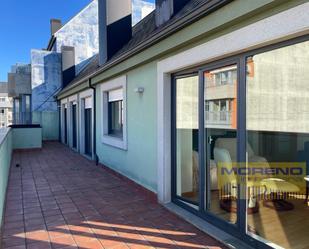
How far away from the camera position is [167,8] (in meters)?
5.34

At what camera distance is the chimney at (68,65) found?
16.8 m

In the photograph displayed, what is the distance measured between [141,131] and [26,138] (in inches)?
384

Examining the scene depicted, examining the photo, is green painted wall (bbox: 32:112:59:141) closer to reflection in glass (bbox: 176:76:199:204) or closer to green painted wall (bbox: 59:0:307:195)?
green painted wall (bbox: 59:0:307:195)

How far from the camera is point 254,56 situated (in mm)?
3266

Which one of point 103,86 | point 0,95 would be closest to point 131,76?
point 103,86

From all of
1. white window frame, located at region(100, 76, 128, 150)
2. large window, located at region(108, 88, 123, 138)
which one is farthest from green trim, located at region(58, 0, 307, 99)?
large window, located at region(108, 88, 123, 138)

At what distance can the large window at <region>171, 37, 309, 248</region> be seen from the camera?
132 inches

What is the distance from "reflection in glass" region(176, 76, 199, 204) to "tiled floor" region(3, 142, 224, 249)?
55cm

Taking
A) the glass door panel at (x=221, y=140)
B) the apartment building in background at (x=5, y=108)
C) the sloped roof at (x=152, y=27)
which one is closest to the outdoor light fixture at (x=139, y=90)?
the sloped roof at (x=152, y=27)

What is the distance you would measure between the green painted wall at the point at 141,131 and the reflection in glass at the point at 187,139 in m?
0.60

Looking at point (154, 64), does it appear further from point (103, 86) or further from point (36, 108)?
point (36, 108)

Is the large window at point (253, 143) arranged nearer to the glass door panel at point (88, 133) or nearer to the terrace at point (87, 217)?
the terrace at point (87, 217)

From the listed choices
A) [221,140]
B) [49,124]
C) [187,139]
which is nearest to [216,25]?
[221,140]

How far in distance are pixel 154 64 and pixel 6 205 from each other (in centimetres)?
392
